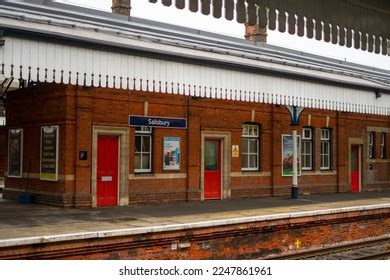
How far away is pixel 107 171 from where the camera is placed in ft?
47.2

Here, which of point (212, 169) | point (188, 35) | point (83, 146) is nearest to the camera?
point (188, 35)

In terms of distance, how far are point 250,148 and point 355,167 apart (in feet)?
21.9

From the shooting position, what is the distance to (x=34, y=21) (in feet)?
27.9

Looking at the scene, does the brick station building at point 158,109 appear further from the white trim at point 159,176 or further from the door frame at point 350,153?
the door frame at point 350,153

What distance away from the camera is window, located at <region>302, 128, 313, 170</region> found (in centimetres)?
1969

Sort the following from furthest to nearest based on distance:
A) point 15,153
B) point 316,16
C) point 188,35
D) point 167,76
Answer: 1. point 15,153
2. point 188,35
3. point 167,76
4. point 316,16

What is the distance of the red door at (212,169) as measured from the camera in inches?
657

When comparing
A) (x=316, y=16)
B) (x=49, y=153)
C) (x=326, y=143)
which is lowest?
(x=49, y=153)

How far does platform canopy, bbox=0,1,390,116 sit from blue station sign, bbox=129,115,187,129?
9.05 feet

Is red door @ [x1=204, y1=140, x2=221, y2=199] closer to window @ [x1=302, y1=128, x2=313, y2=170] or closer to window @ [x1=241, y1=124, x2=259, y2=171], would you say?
window @ [x1=241, y1=124, x2=259, y2=171]

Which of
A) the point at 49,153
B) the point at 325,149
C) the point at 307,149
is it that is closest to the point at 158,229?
the point at 49,153

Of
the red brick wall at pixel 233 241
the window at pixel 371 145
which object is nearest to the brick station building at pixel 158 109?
the window at pixel 371 145

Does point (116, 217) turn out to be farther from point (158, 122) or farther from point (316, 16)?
point (316, 16)

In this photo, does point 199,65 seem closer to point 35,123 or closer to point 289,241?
point 289,241
